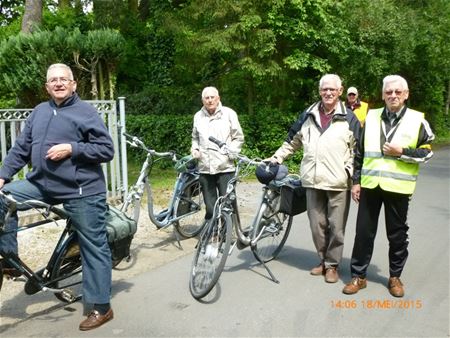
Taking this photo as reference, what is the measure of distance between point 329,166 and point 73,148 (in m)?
2.26

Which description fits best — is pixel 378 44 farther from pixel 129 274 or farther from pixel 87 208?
pixel 87 208

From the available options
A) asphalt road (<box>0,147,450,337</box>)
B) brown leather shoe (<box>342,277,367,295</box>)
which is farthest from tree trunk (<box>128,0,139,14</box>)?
brown leather shoe (<box>342,277,367,295</box>)

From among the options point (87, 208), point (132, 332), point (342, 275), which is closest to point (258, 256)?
point (342, 275)

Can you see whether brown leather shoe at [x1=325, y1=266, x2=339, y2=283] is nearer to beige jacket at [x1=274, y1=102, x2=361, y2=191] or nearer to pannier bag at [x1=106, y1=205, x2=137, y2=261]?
beige jacket at [x1=274, y1=102, x2=361, y2=191]

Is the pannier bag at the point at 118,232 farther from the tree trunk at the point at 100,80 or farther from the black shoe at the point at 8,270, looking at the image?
the tree trunk at the point at 100,80

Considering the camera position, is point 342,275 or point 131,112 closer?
point 342,275

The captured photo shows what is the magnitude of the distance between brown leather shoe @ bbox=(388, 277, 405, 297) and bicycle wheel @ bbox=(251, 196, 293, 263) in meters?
1.25

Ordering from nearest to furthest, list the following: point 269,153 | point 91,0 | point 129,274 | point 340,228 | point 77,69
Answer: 1. point 340,228
2. point 129,274
3. point 77,69
4. point 269,153
5. point 91,0

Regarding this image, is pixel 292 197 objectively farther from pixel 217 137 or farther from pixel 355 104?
pixel 355 104

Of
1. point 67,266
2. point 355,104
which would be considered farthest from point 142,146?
point 355,104

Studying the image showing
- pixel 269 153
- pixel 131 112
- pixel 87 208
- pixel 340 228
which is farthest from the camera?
pixel 131 112

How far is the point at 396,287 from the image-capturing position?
14.4ft

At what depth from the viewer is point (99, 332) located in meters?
3.70

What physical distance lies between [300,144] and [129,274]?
2.15 m
